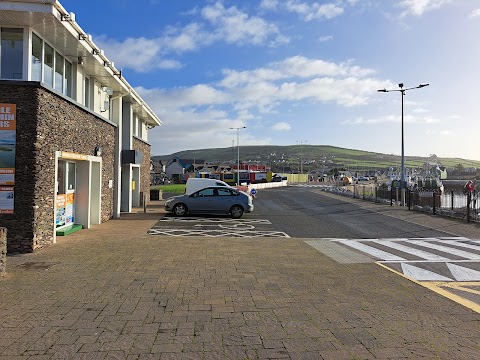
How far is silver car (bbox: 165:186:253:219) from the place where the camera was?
63.4ft

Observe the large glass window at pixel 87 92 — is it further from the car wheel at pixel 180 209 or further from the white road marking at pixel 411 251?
the white road marking at pixel 411 251

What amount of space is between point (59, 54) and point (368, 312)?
11064 millimetres

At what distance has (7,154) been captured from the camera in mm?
9422

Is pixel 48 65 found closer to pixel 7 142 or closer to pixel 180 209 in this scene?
pixel 7 142

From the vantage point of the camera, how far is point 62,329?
485cm

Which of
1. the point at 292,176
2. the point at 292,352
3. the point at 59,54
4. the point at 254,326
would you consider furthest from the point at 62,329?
the point at 292,176

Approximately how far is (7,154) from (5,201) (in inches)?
42.9

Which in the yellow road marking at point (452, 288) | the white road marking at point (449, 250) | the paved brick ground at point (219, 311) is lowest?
the white road marking at point (449, 250)

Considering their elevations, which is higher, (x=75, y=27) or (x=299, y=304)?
(x=75, y=27)

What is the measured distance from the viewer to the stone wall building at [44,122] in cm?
941

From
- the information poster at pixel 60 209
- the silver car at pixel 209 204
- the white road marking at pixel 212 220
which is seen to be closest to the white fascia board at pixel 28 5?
the information poster at pixel 60 209

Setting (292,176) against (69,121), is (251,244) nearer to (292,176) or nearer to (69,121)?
(69,121)

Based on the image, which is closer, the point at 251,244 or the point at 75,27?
the point at 75,27

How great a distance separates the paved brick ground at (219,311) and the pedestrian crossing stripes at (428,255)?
0.94 metres
